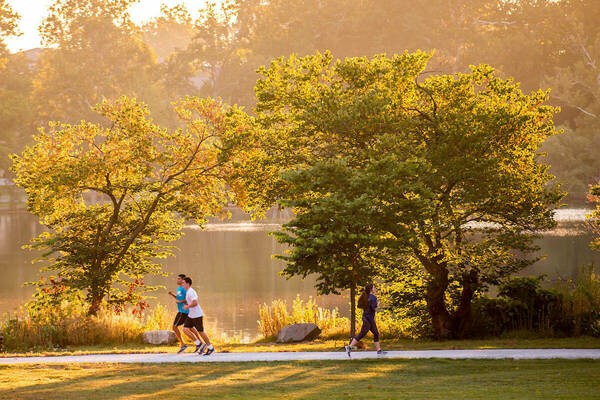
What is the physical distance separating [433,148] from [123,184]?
1000 centimetres

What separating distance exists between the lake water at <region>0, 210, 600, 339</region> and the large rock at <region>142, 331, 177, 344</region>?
5.57 m

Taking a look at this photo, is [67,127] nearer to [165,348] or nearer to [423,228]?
[165,348]

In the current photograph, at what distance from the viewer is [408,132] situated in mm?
21328

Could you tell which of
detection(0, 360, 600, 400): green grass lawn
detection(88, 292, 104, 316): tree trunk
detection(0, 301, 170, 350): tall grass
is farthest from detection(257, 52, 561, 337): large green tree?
detection(88, 292, 104, 316): tree trunk

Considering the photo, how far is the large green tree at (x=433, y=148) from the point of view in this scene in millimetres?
20344

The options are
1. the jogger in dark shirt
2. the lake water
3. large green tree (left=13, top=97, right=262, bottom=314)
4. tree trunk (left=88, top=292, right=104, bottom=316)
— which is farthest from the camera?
the lake water

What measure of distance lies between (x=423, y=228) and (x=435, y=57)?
66.7 metres

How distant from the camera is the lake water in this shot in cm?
3325

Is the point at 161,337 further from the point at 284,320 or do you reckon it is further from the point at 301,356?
the point at 301,356

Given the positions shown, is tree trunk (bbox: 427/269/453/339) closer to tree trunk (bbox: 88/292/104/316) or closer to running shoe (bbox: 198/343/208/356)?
running shoe (bbox: 198/343/208/356)

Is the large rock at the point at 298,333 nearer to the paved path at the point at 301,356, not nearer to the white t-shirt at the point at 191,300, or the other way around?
the paved path at the point at 301,356

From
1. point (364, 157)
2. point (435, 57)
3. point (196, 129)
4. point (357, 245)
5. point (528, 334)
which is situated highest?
point (435, 57)

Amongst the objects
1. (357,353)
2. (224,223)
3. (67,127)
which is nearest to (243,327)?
(67,127)

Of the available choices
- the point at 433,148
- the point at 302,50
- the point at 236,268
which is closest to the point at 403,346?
the point at 433,148
